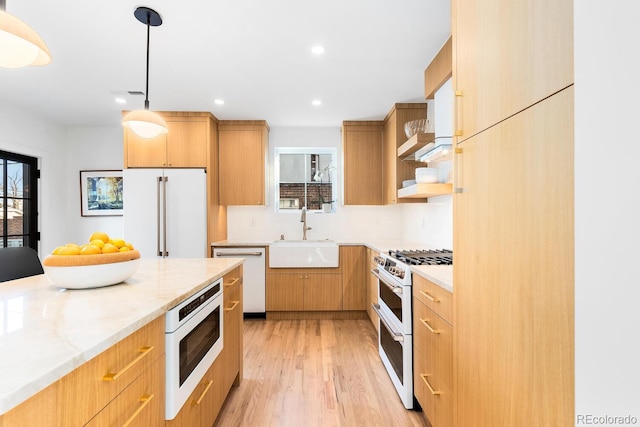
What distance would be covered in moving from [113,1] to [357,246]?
3017 mm

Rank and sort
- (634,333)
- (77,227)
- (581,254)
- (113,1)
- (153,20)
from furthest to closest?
(77,227), (153,20), (113,1), (581,254), (634,333)

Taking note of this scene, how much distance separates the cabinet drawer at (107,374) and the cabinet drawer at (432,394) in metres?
1.31

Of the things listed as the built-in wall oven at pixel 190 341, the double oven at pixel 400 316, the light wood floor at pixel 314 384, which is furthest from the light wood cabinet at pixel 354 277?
the built-in wall oven at pixel 190 341

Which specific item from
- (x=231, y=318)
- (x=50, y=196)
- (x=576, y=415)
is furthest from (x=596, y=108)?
(x=50, y=196)

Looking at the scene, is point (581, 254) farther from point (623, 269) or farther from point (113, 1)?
point (113, 1)

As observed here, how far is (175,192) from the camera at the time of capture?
3594 millimetres

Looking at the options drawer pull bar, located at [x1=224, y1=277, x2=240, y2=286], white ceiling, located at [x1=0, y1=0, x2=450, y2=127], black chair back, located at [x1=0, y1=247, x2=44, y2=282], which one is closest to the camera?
black chair back, located at [x1=0, y1=247, x2=44, y2=282]

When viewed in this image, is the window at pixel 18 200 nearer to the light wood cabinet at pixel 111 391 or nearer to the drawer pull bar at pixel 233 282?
the drawer pull bar at pixel 233 282

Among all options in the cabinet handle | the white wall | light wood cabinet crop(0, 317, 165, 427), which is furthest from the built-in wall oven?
the white wall

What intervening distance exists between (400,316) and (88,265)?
174 cm

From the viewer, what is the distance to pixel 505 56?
100 cm

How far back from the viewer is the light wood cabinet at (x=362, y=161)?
13.2ft

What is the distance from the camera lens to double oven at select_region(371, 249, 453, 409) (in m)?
Result: 2.01

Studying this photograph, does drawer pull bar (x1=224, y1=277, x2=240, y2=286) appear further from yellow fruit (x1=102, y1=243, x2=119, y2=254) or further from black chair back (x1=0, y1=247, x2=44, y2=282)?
black chair back (x1=0, y1=247, x2=44, y2=282)
